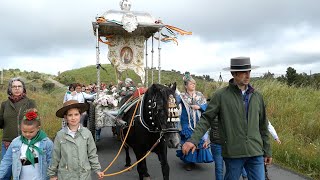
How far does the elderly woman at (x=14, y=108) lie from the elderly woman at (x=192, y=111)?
8.72 ft

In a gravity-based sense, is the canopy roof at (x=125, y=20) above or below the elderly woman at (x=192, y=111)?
above

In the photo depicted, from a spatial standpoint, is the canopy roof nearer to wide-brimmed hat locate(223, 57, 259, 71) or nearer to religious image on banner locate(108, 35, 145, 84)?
religious image on banner locate(108, 35, 145, 84)

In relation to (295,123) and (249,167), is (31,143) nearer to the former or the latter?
(249,167)

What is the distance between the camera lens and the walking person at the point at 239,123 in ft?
11.8

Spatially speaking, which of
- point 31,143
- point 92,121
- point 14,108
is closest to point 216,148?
point 31,143

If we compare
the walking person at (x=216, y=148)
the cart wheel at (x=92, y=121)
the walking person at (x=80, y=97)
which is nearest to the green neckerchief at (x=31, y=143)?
the walking person at (x=216, y=148)

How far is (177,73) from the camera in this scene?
43375 millimetres

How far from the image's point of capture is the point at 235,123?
3613 millimetres

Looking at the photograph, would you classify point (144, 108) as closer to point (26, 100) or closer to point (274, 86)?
point (26, 100)

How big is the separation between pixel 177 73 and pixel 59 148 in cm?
4005

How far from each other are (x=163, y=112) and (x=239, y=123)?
1.50m

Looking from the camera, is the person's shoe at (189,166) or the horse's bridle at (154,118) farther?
the person's shoe at (189,166)

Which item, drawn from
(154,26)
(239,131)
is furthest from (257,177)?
(154,26)

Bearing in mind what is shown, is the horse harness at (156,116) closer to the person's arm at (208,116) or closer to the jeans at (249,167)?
the person's arm at (208,116)
